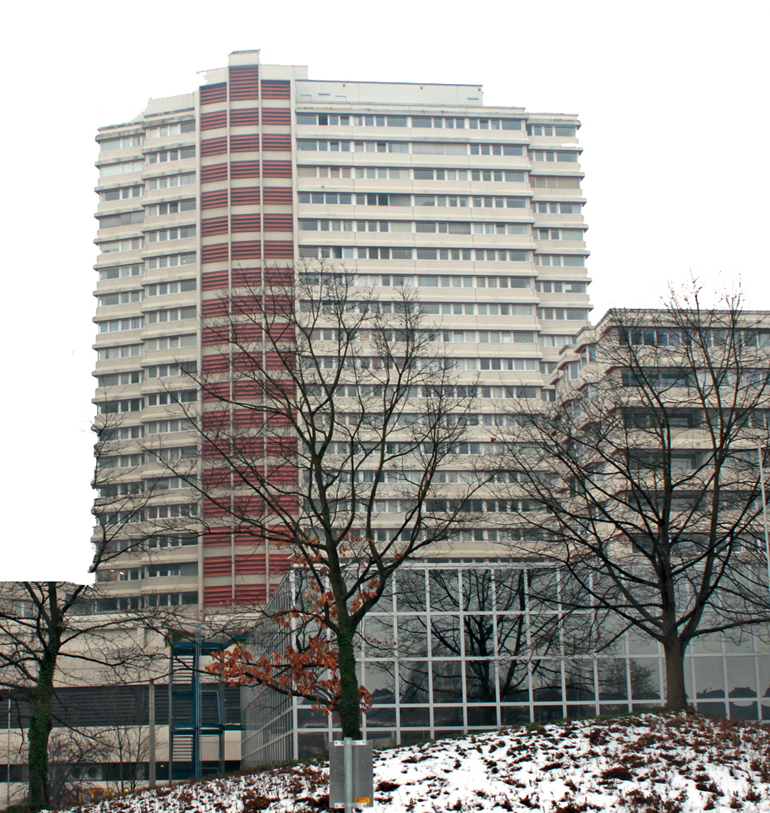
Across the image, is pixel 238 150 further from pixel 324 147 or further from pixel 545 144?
pixel 545 144

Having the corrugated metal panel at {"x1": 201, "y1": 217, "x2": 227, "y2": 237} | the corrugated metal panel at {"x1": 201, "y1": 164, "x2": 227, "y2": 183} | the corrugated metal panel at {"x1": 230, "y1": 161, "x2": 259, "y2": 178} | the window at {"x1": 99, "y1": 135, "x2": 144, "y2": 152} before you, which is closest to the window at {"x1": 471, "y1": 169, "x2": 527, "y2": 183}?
the corrugated metal panel at {"x1": 230, "y1": 161, "x2": 259, "y2": 178}

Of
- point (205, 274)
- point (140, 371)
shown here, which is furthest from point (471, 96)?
point (140, 371)

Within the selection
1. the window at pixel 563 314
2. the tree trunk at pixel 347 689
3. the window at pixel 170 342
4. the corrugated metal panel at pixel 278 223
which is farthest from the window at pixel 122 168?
the tree trunk at pixel 347 689

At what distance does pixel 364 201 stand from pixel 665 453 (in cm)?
6797

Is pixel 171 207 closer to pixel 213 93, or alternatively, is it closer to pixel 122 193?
pixel 122 193

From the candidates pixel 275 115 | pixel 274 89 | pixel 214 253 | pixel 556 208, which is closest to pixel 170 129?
pixel 275 115

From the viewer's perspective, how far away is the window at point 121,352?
303ft

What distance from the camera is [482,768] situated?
1756 centimetres

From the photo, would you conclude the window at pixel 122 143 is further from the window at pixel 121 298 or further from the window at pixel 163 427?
the window at pixel 163 427

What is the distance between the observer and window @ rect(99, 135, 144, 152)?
3863 inches

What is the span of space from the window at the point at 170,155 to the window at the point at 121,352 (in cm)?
1698

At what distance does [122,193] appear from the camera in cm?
9806

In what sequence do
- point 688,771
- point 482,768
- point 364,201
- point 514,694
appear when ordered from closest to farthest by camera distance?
1. point 688,771
2. point 482,768
3. point 514,694
4. point 364,201

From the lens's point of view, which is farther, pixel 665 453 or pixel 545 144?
pixel 545 144
